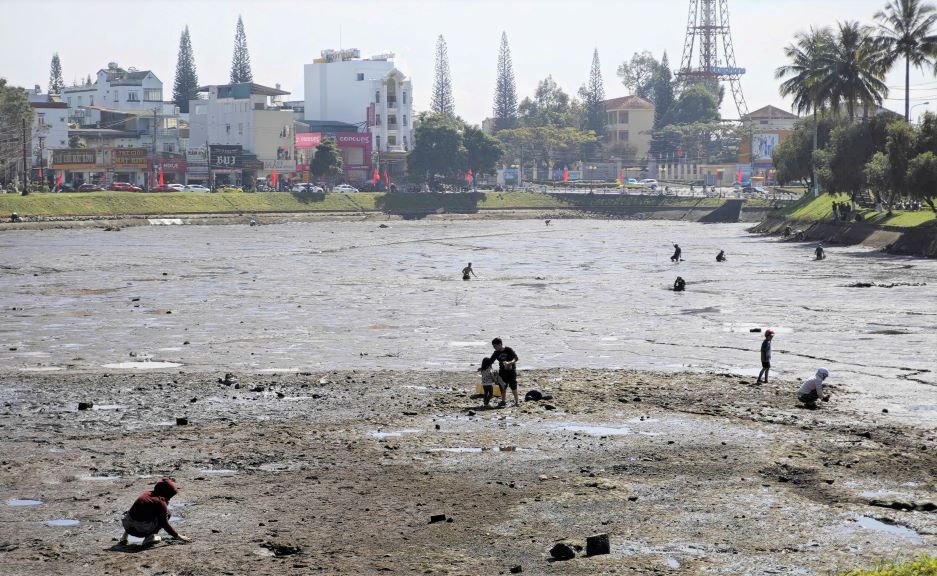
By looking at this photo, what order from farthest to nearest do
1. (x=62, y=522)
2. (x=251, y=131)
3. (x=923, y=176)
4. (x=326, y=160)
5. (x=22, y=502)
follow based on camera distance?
(x=251, y=131) < (x=326, y=160) < (x=923, y=176) < (x=22, y=502) < (x=62, y=522)

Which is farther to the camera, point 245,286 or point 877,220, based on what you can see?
point 877,220

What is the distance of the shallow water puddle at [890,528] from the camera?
1661cm

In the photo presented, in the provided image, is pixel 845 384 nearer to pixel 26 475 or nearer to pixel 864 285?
pixel 26 475

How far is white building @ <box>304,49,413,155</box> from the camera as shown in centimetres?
17538

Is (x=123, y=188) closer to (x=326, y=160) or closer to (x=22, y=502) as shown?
(x=326, y=160)

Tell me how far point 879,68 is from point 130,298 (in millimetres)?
67854

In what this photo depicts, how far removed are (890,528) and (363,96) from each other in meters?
168

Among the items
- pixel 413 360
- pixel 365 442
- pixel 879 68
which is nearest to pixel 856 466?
pixel 365 442

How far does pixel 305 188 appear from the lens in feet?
486

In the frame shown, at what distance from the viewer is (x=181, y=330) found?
40094mm

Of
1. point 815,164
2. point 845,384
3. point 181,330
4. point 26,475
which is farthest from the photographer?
point 815,164

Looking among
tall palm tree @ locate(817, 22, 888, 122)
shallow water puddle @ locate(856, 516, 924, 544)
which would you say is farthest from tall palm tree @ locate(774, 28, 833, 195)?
shallow water puddle @ locate(856, 516, 924, 544)

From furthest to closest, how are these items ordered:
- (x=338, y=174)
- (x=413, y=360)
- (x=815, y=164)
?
(x=338, y=174)
(x=815, y=164)
(x=413, y=360)

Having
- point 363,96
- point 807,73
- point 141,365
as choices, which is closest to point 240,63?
point 363,96
